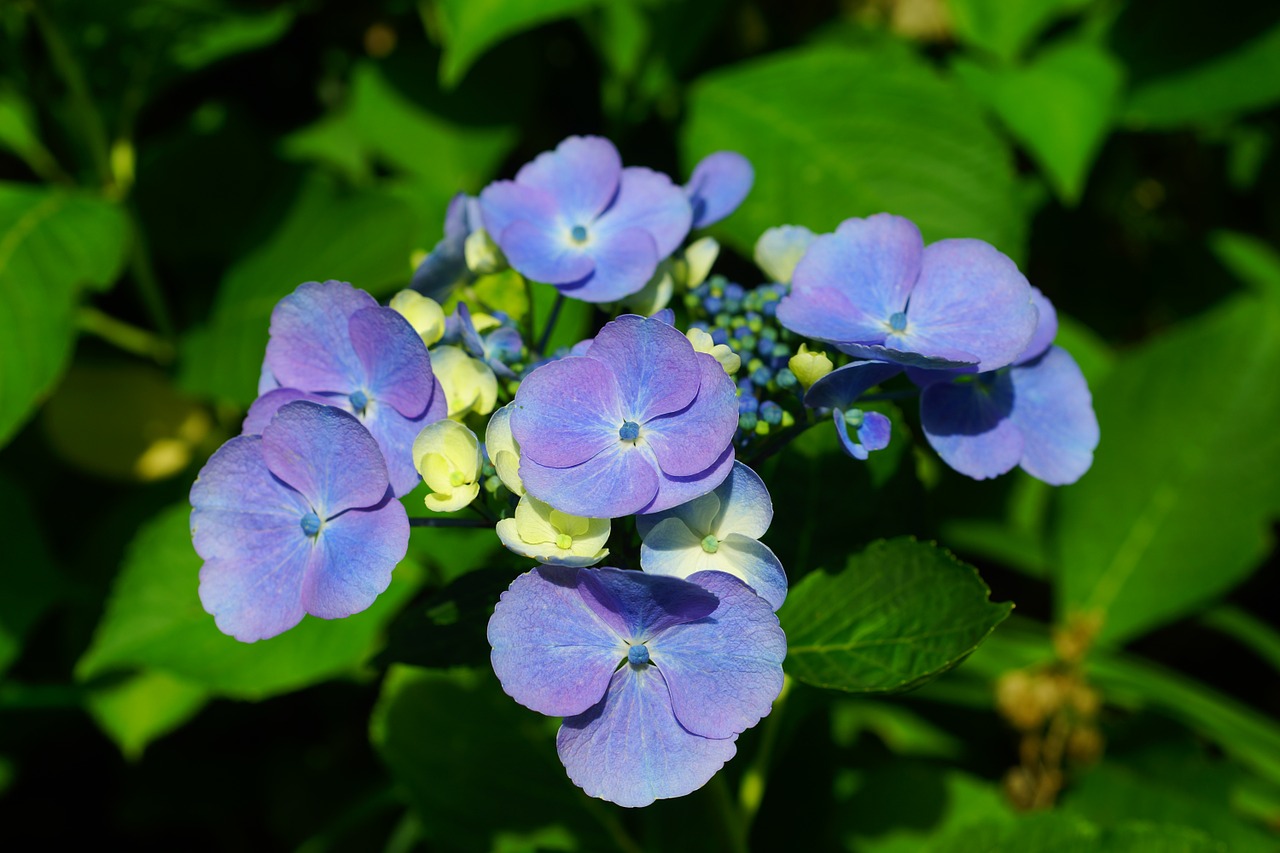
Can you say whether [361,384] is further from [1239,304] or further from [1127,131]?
[1127,131]

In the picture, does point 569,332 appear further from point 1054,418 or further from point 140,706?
point 140,706

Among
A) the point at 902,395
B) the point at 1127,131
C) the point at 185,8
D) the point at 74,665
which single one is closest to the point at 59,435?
the point at 74,665

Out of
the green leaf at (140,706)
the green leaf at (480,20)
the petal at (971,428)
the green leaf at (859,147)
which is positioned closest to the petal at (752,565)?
the petal at (971,428)

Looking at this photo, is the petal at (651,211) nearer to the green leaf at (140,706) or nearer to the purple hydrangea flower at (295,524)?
the purple hydrangea flower at (295,524)

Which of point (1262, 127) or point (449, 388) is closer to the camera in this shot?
point (449, 388)

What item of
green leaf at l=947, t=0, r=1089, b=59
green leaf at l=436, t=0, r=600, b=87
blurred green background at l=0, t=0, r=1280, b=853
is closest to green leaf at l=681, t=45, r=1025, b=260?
blurred green background at l=0, t=0, r=1280, b=853
